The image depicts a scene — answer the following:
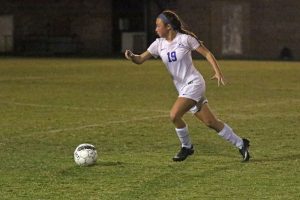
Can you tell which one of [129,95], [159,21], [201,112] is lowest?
[129,95]

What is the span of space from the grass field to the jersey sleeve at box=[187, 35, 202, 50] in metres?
1.55

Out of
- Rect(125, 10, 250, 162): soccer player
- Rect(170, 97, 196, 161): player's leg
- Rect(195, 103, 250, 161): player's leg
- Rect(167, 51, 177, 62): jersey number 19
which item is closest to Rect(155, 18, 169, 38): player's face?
Rect(125, 10, 250, 162): soccer player

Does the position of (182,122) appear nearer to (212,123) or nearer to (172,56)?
(212,123)

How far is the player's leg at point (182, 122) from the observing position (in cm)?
1068

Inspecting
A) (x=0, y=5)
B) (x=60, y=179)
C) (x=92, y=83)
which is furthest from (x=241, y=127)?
(x=0, y=5)

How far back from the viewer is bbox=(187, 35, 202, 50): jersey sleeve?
10602 millimetres

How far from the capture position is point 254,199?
821cm

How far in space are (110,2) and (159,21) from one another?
4593 centimetres

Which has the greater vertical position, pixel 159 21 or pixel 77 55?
pixel 159 21

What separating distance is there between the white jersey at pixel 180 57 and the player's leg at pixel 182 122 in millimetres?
257

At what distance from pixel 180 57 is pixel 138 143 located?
2525 mm

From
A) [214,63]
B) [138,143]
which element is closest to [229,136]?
[214,63]

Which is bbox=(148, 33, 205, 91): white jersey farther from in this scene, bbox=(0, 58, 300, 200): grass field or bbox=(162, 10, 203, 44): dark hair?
bbox=(0, 58, 300, 200): grass field

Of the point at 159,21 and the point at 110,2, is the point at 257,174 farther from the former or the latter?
the point at 110,2
